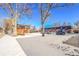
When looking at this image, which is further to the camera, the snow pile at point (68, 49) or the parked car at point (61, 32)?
the parked car at point (61, 32)

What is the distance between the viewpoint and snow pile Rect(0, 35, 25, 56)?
223 centimetres

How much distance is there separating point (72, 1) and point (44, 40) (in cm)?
56

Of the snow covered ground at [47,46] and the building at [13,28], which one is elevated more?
the building at [13,28]

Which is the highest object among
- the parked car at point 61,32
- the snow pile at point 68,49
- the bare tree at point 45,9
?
the bare tree at point 45,9

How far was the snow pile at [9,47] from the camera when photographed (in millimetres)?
2229

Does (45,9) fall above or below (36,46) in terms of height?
above

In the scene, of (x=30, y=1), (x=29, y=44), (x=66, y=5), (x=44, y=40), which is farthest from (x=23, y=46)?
(x=66, y=5)

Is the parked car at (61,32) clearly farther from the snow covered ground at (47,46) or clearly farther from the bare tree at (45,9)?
the bare tree at (45,9)

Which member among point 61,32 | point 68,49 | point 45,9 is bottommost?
point 68,49

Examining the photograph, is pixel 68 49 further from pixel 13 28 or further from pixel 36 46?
pixel 13 28

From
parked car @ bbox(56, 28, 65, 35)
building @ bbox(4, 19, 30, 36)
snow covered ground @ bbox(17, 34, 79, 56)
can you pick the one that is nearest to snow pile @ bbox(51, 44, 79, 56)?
snow covered ground @ bbox(17, 34, 79, 56)

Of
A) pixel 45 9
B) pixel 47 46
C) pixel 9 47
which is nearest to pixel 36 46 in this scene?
pixel 47 46

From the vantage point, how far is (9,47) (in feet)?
7.43

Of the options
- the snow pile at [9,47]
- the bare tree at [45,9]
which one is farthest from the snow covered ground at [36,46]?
the bare tree at [45,9]
